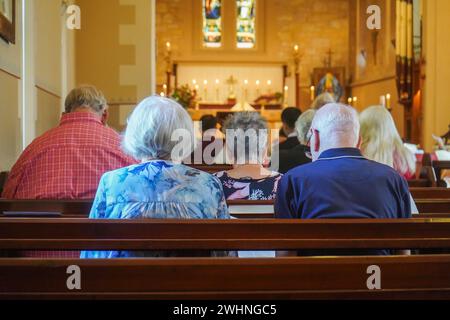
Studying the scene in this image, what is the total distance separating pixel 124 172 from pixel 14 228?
0.37m

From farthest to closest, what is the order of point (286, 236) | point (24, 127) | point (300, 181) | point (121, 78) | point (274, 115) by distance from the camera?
1. point (274, 115)
2. point (121, 78)
3. point (24, 127)
4. point (300, 181)
5. point (286, 236)

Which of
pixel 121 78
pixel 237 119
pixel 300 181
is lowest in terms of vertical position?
pixel 300 181

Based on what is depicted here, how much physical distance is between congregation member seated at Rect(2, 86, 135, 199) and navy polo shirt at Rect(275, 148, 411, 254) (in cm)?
106

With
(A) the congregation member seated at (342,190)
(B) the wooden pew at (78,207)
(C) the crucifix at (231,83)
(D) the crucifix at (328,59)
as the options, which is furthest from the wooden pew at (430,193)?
(D) the crucifix at (328,59)

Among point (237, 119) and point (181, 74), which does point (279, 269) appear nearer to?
point (237, 119)

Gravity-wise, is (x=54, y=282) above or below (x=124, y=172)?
below

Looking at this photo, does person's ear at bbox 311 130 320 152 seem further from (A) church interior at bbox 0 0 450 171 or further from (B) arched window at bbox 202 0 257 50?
(B) arched window at bbox 202 0 257 50

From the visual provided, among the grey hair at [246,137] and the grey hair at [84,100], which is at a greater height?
the grey hair at [84,100]

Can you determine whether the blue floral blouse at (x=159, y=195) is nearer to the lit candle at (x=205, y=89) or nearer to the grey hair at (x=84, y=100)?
the grey hair at (x=84, y=100)

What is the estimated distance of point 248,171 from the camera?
282cm

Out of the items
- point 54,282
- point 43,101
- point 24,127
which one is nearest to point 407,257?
point 54,282

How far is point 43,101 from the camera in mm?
5078

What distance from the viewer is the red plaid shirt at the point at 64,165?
9.30ft

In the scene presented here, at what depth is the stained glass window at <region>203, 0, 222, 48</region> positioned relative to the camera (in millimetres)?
15359
